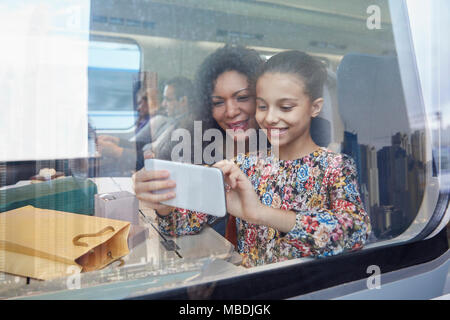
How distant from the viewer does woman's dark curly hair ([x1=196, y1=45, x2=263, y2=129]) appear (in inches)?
40.8

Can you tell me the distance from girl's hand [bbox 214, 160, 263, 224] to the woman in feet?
0.46

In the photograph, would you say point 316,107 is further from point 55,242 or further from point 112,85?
point 55,242

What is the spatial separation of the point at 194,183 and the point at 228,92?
360mm

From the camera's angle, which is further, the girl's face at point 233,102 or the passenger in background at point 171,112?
the girl's face at point 233,102

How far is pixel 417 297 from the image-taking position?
1139mm

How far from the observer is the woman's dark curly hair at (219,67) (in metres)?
1.04

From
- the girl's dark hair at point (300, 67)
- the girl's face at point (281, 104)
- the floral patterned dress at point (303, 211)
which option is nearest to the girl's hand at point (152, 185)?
the floral patterned dress at point (303, 211)

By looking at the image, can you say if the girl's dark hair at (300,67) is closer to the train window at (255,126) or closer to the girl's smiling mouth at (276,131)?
the train window at (255,126)

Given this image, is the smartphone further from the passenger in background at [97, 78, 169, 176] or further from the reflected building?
the reflected building

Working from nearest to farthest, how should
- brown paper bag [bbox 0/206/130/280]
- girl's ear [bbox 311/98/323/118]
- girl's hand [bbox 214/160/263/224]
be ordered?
brown paper bag [bbox 0/206/130/280] < girl's hand [bbox 214/160/263/224] < girl's ear [bbox 311/98/323/118]

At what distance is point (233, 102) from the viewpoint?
3.61 feet

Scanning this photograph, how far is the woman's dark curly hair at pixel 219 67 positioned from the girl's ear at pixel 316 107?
0.79 ft

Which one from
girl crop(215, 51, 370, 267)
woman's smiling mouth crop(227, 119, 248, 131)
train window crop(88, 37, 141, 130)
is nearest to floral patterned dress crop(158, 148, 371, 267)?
girl crop(215, 51, 370, 267)

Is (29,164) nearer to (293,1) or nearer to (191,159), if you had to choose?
(191,159)
